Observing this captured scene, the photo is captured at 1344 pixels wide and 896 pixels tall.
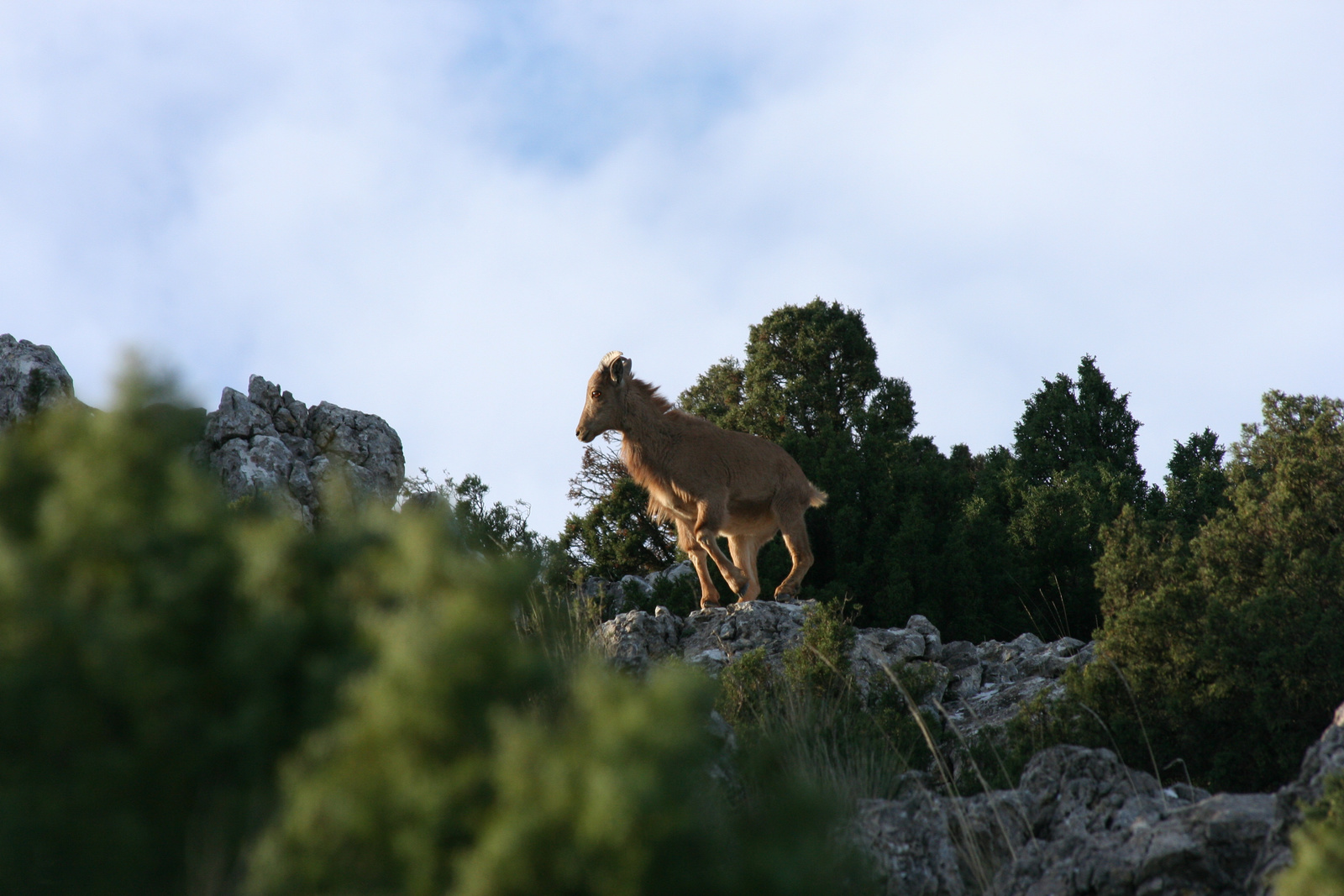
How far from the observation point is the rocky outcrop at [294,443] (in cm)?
1747

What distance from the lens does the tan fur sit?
1254cm

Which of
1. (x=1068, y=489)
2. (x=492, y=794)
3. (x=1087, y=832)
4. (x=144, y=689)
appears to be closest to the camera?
(x=492, y=794)

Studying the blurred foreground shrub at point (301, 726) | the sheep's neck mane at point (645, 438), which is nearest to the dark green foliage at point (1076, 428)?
the sheep's neck mane at point (645, 438)

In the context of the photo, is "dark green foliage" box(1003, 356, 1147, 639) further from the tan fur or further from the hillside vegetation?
the hillside vegetation

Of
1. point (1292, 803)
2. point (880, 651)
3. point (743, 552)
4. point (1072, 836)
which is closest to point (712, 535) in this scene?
point (743, 552)

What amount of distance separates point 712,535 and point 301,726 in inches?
423

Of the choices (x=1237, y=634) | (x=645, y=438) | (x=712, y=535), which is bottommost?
(x=1237, y=634)

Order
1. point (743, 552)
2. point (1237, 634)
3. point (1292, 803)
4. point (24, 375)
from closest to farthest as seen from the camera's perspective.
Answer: point (1292, 803)
point (1237, 634)
point (743, 552)
point (24, 375)

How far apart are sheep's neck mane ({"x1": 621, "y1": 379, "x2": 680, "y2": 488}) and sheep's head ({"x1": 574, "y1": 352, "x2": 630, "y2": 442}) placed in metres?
0.12

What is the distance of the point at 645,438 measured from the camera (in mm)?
12656

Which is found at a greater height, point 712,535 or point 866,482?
point 866,482

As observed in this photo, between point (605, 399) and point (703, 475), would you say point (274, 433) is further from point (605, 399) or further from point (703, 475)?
point (703, 475)

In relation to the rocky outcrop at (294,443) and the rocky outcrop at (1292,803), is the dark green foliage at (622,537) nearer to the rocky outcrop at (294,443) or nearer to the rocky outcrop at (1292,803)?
the rocky outcrop at (294,443)

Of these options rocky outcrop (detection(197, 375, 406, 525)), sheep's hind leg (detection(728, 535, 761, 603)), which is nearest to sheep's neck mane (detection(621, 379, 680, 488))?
sheep's hind leg (detection(728, 535, 761, 603))
